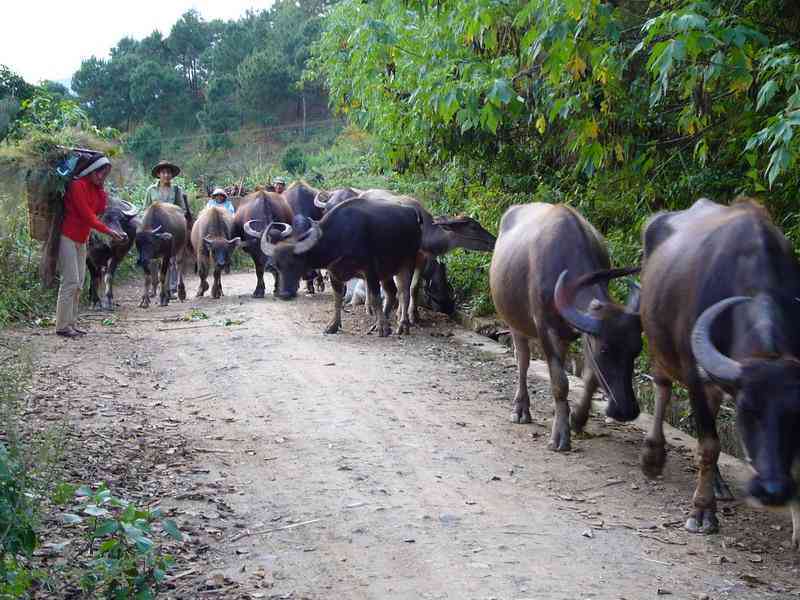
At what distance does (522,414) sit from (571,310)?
170 centimetres

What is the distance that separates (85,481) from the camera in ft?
17.4

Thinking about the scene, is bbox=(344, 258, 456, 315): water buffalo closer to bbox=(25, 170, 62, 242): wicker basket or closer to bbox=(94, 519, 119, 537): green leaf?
bbox=(25, 170, 62, 242): wicker basket

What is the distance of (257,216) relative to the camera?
634 inches

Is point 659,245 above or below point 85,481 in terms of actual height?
above

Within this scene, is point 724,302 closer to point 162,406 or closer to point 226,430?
point 226,430

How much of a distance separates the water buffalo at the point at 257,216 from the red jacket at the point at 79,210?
4.97 meters

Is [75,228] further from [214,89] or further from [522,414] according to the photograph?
[214,89]

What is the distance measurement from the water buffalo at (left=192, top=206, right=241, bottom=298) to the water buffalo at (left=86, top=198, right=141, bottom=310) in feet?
4.89

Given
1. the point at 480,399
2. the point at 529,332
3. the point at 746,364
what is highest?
the point at 746,364

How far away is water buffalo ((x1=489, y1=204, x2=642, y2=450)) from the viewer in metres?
5.83

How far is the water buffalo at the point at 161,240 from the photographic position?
14477mm

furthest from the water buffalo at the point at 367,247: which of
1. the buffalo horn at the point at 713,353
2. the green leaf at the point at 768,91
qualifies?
the buffalo horn at the point at 713,353

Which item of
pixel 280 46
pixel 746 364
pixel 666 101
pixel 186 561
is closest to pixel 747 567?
pixel 746 364

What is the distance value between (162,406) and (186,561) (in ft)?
10.9
